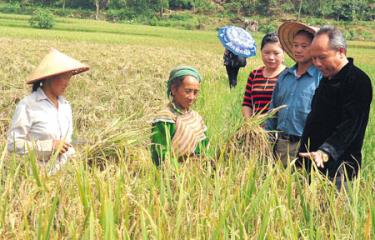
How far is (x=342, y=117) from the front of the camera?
2.73 metres

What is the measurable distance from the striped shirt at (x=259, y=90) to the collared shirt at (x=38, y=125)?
1.30 m

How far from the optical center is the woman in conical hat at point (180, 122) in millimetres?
2852

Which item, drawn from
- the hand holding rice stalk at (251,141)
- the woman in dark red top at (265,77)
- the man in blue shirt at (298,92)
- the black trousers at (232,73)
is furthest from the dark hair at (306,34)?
the black trousers at (232,73)

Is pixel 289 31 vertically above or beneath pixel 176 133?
above

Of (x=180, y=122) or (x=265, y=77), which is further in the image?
(x=265, y=77)

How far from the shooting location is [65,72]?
2.97 metres

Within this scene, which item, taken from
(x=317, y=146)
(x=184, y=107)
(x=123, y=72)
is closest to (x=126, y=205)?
(x=184, y=107)

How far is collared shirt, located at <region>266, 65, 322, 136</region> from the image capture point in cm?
324

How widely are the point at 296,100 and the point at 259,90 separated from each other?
48cm

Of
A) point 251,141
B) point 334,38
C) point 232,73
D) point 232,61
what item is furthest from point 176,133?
point 232,73

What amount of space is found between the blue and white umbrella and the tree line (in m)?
56.7

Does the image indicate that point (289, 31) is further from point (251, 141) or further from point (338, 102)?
point (251, 141)

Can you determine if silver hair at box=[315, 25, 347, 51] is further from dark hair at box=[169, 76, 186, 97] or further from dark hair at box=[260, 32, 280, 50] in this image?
dark hair at box=[260, 32, 280, 50]

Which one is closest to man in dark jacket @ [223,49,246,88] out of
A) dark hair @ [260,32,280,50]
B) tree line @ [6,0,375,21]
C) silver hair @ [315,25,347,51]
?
dark hair @ [260,32,280,50]
